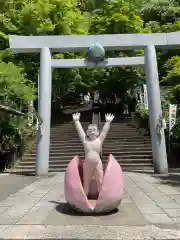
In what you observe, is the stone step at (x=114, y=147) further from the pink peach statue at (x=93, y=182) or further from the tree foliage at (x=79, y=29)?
the pink peach statue at (x=93, y=182)

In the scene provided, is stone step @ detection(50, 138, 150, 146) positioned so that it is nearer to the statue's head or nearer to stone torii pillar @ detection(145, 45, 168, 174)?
stone torii pillar @ detection(145, 45, 168, 174)

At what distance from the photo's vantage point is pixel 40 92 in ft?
43.3

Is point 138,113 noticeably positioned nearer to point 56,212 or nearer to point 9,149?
point 9,149

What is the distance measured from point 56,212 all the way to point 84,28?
55.4 feet

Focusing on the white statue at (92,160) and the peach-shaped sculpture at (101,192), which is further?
the white statue at (92,160)

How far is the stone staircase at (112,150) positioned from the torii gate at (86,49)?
1.78 metres

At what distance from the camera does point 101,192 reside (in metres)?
6.05

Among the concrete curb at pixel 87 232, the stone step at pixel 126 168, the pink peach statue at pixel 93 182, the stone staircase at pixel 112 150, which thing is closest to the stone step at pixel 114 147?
the stone staircase at pixel 112 150

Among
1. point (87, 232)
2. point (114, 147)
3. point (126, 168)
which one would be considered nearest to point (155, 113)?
point (126, 168)

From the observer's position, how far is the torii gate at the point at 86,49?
12.9 m

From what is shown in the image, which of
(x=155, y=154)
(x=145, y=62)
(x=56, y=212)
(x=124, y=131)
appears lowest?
(x=56, y=212)

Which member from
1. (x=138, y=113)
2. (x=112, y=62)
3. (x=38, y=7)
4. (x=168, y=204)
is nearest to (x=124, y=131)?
(x=138, y=113)

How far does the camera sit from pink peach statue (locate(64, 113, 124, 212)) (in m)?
6.09

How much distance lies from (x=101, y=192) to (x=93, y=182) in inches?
23.4
